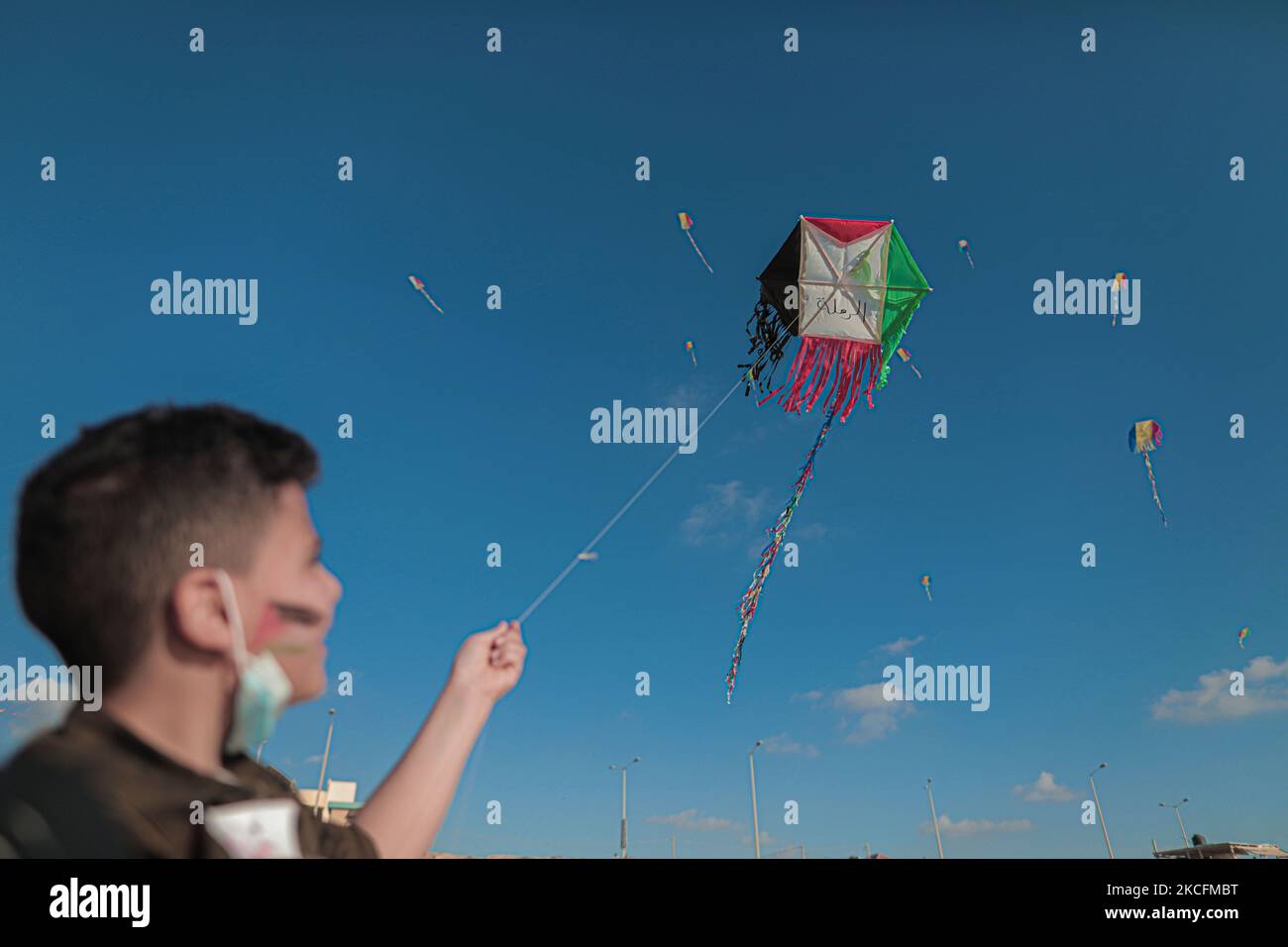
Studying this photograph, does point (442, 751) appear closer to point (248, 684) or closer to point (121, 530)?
point (248, 684)

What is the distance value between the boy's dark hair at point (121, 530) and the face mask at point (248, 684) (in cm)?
7

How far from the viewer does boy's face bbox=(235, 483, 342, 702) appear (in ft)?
3.93

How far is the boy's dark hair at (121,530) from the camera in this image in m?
1.08

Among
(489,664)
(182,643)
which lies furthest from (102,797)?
(489,664)

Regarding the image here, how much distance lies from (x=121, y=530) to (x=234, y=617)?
0.65 feet

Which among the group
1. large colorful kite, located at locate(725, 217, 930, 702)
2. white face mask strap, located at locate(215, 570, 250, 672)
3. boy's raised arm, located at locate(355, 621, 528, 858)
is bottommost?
boy's raised arm, located at locate(355, 621, 528, 858)

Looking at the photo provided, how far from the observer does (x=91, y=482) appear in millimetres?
1108

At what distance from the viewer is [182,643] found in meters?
1.10

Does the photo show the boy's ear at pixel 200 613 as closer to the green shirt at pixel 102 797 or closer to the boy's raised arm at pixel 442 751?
the green shirt at pixel 102 797

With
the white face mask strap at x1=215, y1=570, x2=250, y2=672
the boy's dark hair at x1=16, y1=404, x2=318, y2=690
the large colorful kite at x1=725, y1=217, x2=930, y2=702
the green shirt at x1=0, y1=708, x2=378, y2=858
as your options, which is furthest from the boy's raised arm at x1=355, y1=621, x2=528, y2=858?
the large colorful kite at x1=725, y1=217, x2=930, y2=702

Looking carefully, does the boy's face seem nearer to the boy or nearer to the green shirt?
the boy
